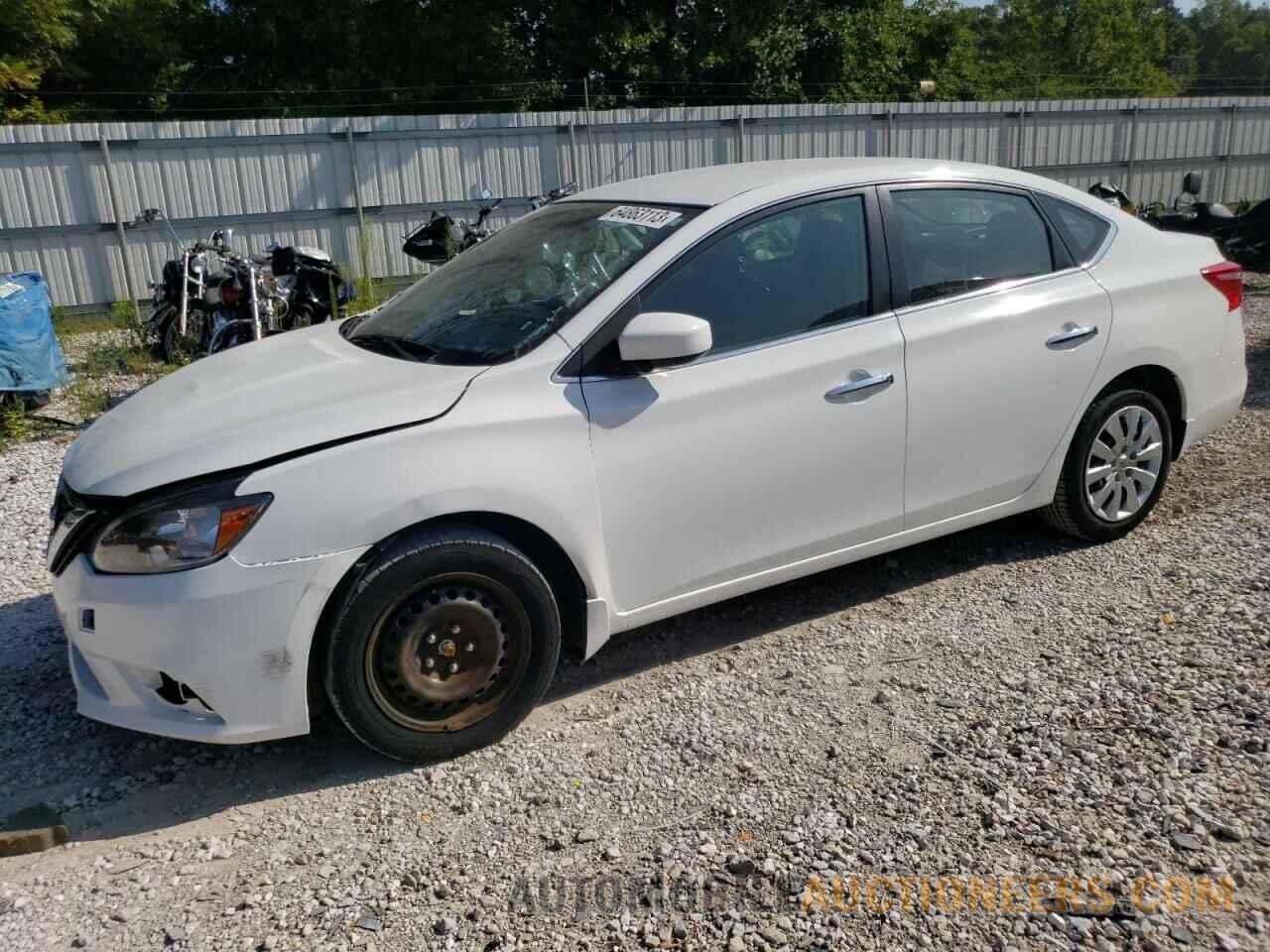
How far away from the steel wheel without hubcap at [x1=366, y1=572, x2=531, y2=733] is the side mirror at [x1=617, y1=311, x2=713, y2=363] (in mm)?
851

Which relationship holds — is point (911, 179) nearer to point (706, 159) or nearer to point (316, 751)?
point (316, 751)

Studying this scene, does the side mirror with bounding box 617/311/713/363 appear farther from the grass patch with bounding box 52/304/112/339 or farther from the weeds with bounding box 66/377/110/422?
the grass patch with bounding box 52/304/112/339

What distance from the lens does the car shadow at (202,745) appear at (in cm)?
338

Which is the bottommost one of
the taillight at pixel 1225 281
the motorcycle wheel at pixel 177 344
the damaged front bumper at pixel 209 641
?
the motorcycle wheel at pixel 177 344

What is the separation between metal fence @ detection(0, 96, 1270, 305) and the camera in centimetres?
1349

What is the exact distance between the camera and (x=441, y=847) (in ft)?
9.98

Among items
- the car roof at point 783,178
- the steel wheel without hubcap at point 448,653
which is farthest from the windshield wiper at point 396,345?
the car roof at point 783,178

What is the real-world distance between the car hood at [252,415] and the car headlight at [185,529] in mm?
75

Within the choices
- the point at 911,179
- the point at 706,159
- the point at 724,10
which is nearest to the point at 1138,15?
the point at 724,10

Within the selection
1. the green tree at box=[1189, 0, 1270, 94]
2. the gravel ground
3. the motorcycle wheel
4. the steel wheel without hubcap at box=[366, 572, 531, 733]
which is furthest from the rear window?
the green tree at box=[1189, 0, 1270, 94]

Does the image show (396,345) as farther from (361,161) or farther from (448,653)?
(361,161)

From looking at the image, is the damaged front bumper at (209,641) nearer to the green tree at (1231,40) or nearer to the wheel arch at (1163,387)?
the wheel arch at (1163,387)

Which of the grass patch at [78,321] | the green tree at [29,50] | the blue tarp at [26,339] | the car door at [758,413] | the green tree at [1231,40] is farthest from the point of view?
the green tree at [1231,40]

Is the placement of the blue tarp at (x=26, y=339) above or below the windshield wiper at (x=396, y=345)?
below
